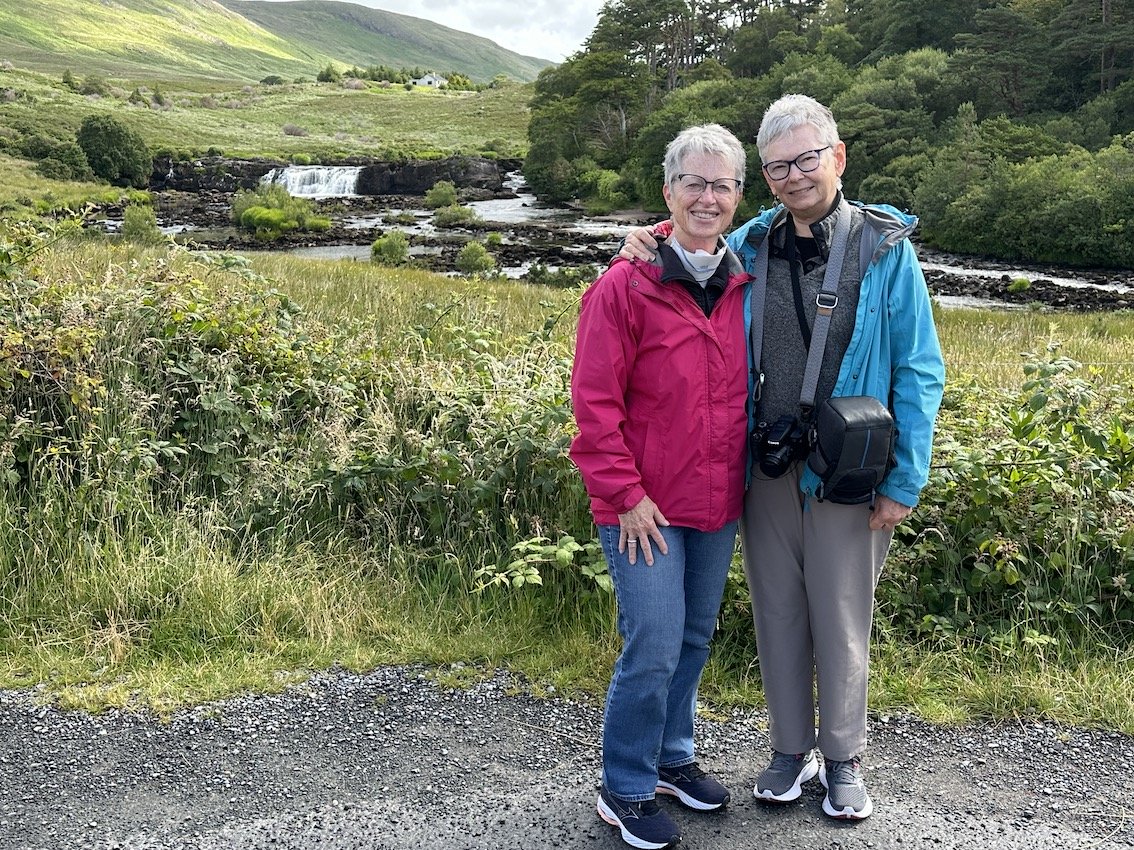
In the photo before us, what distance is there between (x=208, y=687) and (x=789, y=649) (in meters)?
2.26

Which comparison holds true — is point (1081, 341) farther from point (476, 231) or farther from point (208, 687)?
point (476, 231)

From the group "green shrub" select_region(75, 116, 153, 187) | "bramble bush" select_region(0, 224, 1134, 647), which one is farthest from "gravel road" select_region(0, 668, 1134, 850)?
"green shrub" select_region(75, 116, 153, 187)

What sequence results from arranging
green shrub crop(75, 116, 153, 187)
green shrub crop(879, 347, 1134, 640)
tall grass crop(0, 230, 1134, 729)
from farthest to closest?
green shrub crop(75, 116, 153, 187), green shrub crop(879, 347, 1134, 640), tall grass crop(0, 230, 1134, 729)

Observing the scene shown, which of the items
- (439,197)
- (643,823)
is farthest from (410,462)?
(439,197)

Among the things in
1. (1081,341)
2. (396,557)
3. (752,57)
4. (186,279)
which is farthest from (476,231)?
(752,57)

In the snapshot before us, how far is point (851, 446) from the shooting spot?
2.75m

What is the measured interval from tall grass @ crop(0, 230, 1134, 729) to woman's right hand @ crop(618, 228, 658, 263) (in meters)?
1.77

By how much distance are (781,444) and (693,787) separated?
1.18m

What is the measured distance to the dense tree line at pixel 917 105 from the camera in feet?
105

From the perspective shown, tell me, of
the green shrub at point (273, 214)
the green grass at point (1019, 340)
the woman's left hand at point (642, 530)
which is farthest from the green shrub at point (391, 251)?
the woman's left hand at point (642, 530)

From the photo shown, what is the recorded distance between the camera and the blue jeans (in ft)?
9.37

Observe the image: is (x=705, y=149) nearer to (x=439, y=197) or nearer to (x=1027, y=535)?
(x=1027, y=535)

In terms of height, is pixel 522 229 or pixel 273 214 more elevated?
pixel 273 214

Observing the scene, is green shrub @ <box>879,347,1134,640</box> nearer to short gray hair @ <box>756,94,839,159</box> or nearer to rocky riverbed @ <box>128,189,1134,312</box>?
short gray hair @ <box>756,94,839,159</box>
